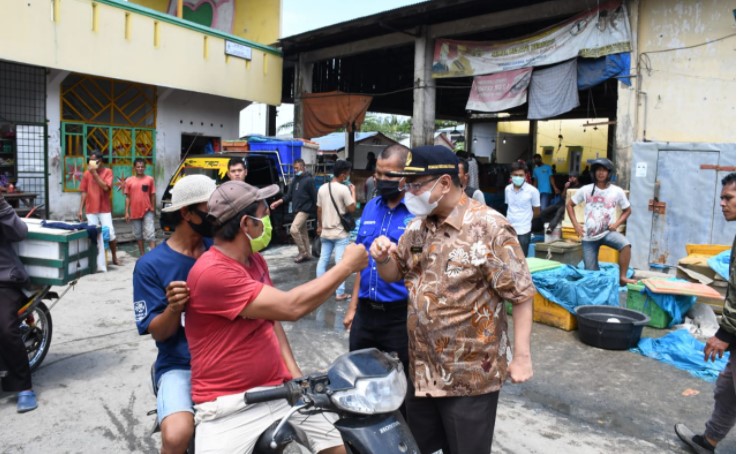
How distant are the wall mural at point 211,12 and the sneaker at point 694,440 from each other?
1773cm

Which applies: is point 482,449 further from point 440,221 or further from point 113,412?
point 113,412

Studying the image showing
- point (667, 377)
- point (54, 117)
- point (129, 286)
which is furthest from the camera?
point (54, 117)

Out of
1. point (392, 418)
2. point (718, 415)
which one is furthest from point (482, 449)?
point (718, 415)

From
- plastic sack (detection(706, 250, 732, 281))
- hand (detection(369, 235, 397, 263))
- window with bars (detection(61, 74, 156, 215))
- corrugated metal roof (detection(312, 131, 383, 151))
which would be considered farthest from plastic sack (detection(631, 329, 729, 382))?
corrugated metal roof (detection(312, 131, 383, 151))

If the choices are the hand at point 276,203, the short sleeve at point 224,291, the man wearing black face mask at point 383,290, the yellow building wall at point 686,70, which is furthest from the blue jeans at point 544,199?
the short sleeve at point 224,291

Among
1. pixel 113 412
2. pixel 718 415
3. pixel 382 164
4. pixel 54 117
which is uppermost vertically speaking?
pixel 54 117

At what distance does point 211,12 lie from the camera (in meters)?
18.7

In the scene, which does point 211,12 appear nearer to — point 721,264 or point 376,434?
point 721,264

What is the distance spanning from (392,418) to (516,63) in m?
11.0

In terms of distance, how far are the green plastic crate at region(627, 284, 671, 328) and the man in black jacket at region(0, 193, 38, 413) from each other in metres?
5.97

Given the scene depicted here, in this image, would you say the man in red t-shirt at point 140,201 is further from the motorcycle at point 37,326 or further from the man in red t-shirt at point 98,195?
the motorcycle at point 37,326

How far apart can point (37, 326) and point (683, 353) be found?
5846mm

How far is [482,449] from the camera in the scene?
94.3 inches

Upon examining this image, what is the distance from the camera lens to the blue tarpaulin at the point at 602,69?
32.3 feet
